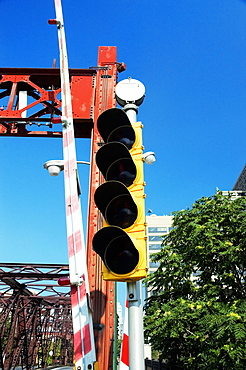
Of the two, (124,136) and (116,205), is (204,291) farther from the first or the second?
(116,205)

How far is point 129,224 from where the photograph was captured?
8.72 feet

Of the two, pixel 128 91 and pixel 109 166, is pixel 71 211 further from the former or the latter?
pixel 128 91

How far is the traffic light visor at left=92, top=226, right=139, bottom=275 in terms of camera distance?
98.1 inches

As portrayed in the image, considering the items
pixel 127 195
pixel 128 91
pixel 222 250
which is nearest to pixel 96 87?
→ pixel 128 91

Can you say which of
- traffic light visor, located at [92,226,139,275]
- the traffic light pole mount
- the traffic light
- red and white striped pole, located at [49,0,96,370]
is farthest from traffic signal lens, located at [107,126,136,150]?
the traffic light pole mount

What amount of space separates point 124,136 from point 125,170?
40 centimetres

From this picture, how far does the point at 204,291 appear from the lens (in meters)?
12.4

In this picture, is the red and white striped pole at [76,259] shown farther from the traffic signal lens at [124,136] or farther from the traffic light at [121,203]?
the traffic signal lens at [124,136]

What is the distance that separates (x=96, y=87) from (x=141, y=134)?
4.76 metres

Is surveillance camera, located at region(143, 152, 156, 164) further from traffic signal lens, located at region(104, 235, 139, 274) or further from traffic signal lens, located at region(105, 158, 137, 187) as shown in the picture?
traffic signal lens, located at region(104, 235, 139, 274)

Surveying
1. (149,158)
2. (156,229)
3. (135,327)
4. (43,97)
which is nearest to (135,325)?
(135,327)

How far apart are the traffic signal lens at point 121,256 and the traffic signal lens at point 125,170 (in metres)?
0.50

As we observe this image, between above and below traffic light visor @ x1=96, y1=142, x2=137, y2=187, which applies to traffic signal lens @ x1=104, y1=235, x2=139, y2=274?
below

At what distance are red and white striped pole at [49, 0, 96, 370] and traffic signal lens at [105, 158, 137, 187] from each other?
1.91 feet
